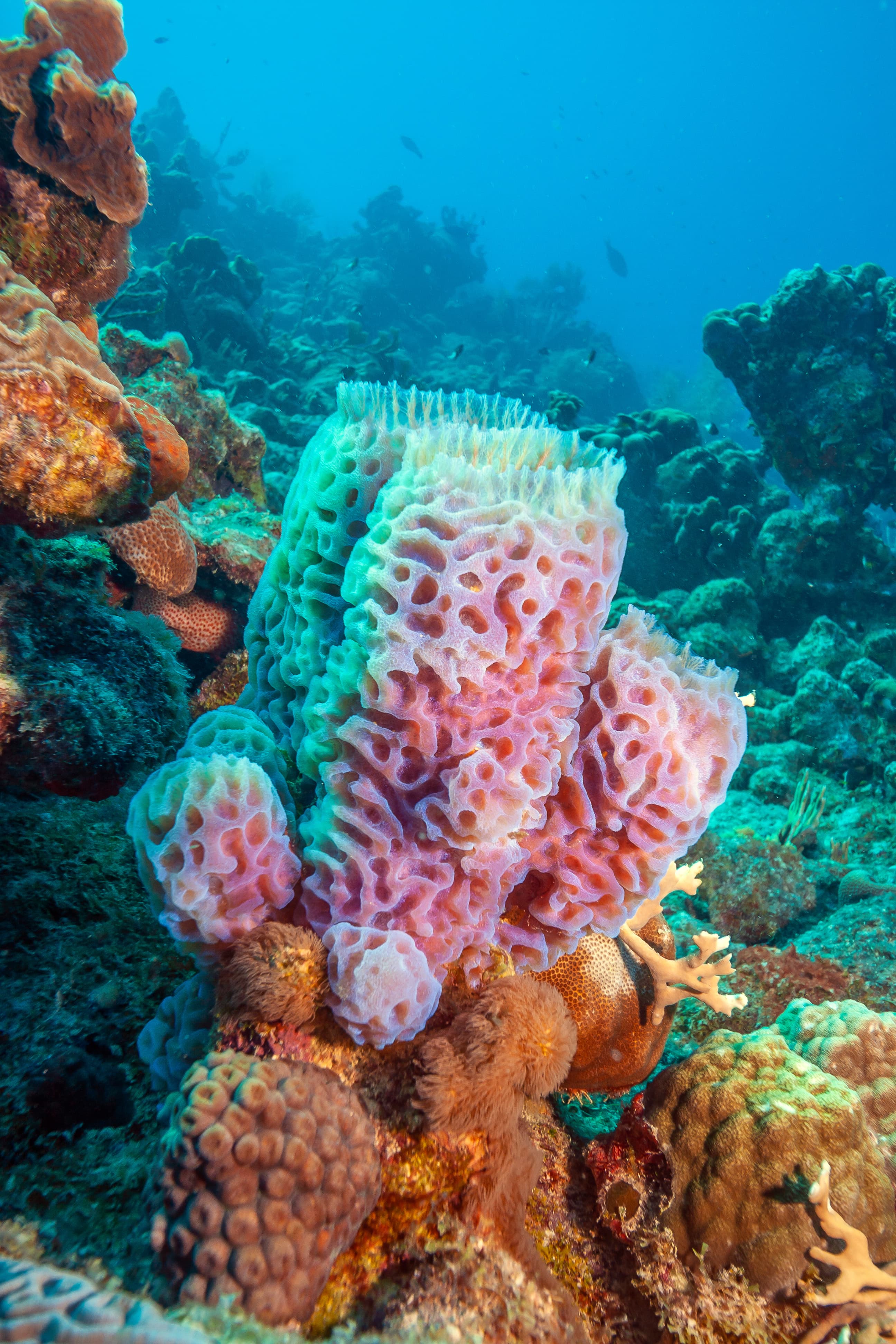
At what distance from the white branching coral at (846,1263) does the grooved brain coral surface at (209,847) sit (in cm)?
187

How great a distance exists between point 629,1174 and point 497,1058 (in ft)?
3.13

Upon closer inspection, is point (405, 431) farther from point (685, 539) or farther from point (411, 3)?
point (411, 3)

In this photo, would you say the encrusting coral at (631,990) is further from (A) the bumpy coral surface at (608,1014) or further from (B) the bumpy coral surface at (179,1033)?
(B) the bumpy coral surface at (179,1033)

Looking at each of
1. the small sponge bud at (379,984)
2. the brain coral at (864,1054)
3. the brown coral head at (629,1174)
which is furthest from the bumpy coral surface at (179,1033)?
the brain coral at (864,1054)

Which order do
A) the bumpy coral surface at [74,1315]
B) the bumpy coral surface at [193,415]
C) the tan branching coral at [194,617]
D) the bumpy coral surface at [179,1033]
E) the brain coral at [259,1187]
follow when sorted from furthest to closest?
the bumpy coral surface at [193,415] < the tan branching coral at [194,617] < the bumpy coral surface at [179,1033] < the brain coral at [259,1187] < the bumpy coral surface at [74,1315]

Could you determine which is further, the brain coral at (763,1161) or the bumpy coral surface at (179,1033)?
the brain coral at (763,1161)

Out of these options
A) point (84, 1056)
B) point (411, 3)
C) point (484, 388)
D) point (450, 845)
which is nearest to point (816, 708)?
point (450, 845)

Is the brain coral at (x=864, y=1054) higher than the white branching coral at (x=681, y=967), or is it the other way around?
the white branching coral at (x=681, y=967)

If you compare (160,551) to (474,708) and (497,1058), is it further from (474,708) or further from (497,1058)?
(497,1058)

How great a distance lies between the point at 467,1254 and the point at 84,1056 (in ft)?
3.87

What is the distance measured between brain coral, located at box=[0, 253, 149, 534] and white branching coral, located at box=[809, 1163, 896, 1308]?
11.4ft

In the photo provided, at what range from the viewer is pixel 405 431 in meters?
1.91

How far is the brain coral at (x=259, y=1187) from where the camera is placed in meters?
1.25

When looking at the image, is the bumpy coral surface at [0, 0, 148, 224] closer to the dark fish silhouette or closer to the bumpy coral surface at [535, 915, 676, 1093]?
the bumpy coral surface at [535, 915, 676, 1093]
